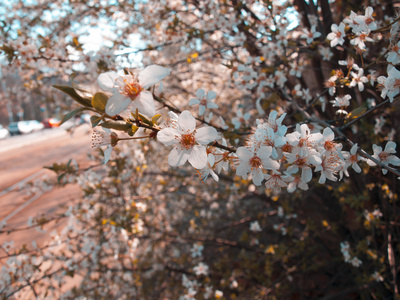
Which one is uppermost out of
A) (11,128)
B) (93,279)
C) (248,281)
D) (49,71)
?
(49,71)

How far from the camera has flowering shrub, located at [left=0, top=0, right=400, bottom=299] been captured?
0.91 m

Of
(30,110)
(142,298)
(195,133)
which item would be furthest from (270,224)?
(30,110)

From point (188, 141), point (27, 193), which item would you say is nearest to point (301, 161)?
point (188, 141)

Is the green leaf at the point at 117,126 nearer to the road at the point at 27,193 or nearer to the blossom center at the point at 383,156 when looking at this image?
the blossom center at the point at 383,156

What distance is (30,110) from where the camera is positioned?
38.8 m

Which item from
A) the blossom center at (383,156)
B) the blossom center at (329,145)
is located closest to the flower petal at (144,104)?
the blossom center at (329,145)

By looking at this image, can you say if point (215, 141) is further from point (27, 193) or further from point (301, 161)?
point (27, 193)

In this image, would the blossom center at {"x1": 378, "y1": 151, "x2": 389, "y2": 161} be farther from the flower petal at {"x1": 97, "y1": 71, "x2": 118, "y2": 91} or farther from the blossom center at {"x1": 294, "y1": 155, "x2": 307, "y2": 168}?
the flower petal at {"x1": 97, "y1": 71, "x2": 118, "y2": 91}

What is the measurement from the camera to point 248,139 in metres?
1.16

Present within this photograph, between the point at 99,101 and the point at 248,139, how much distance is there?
63 centimetres

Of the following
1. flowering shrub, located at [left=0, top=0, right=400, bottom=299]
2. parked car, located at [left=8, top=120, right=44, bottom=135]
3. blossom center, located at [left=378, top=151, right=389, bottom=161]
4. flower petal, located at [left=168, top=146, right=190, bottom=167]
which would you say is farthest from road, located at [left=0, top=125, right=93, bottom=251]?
parked car, located at [left=8, top=120, right=44, bottom=135]

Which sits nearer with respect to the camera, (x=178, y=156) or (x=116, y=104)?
(x=116, y=104)

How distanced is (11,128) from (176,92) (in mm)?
23725

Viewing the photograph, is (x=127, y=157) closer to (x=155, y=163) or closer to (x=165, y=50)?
(x=165, y=50)
